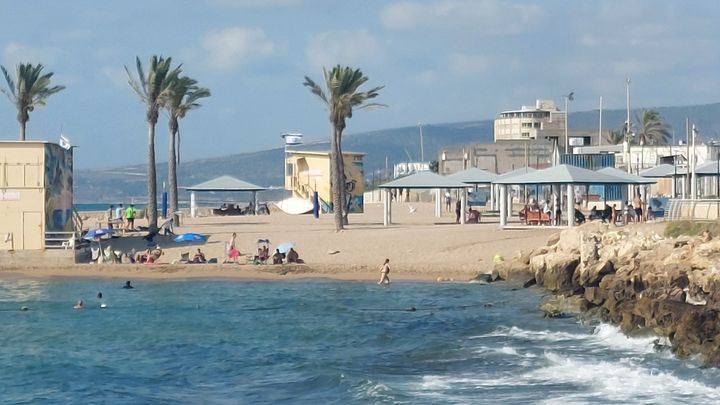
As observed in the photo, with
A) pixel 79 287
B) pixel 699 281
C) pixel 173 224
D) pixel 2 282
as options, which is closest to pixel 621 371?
pixel 699 281

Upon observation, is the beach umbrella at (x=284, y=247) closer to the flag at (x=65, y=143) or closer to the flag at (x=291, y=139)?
the flag at (x=65, y=143)

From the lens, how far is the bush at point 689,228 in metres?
30.9

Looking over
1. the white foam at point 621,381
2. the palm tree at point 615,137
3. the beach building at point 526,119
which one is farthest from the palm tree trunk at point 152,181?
the beach building at point 526,119

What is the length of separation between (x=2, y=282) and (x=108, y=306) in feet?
21.4

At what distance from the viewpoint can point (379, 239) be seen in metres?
41.8

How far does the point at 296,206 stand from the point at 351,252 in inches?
1181

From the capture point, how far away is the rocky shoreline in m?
20.7

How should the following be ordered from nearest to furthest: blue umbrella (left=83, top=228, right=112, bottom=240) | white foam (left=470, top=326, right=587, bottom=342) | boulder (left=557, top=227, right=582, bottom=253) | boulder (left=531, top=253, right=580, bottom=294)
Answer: white foam (left=470, top=326, right=587, bottom=342), boulder (left=531, top=253, right=580, bottom=294), boulder (left=557, top=227, right=582, bottom=253), blue umbrella (left=83, top=228, right=112, bottom=240)

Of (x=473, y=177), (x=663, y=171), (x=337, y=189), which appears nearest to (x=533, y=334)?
(x=337, y=189)

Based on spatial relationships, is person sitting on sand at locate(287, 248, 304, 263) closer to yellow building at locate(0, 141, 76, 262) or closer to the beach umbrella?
the beach umbrella

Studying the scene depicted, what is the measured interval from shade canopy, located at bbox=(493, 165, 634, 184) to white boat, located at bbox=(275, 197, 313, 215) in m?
27.0

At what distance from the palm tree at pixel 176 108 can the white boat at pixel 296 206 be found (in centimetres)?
1236

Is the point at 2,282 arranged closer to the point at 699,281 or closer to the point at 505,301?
the point at 505,301

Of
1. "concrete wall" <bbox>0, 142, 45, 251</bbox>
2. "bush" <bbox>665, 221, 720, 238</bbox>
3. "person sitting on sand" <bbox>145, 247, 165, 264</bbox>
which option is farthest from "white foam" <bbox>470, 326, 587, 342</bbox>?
"concrete wall" <bbox>0, 142, 45, 251</bbox>
